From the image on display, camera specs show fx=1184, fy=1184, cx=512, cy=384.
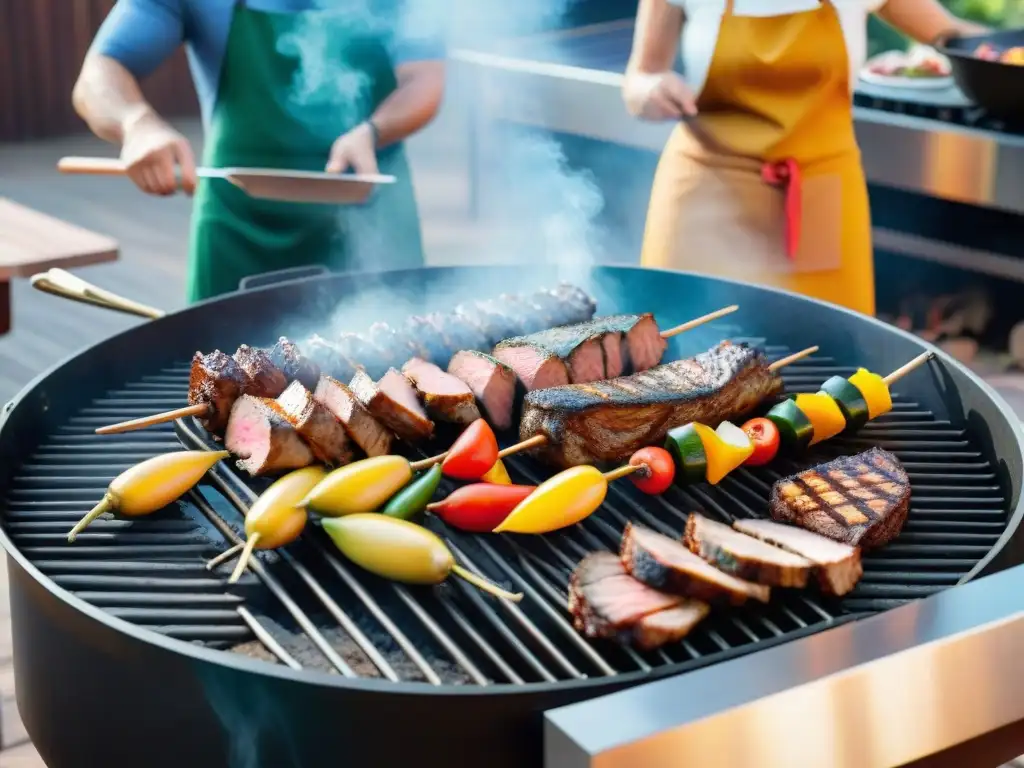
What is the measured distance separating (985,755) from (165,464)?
146 cm

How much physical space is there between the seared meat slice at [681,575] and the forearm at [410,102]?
7.25 feet

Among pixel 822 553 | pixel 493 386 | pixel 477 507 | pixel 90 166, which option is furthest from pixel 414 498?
pixel 90 166

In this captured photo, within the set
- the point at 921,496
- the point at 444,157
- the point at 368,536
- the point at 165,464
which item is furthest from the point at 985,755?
the point at 444,157

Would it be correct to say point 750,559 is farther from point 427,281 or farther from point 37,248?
point 37,248

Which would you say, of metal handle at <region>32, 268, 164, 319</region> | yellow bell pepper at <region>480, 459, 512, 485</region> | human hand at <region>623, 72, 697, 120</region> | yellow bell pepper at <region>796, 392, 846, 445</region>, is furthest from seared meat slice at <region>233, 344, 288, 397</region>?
human hand at <region>623, 72, 697, 120</region>

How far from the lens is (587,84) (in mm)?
6207

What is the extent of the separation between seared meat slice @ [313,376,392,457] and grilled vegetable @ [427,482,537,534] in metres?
0.27

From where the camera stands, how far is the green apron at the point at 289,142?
382cm

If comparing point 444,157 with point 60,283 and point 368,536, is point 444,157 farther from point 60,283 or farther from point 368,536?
point 368,536

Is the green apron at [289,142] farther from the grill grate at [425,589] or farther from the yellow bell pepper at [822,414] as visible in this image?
the yellow bell pepper at [822,414]

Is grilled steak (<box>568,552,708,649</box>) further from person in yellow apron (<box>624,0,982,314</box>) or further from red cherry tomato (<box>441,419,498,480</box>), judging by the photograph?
person in yellow apron (<box>624,0,982,314</box>)

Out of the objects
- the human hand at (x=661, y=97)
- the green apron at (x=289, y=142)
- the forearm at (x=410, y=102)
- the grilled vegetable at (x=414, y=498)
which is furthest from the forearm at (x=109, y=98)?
the grilled vegetable at (x=414, y=498)

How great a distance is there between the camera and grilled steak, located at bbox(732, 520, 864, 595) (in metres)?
1.91

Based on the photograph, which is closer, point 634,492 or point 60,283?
point 634,492
